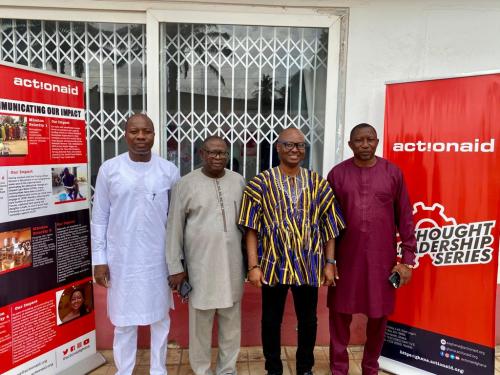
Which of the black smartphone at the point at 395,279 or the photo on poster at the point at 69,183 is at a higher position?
the photo on poster at the point at 69,183

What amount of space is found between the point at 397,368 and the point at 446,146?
168 cm

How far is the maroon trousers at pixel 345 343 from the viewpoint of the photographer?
109 inches

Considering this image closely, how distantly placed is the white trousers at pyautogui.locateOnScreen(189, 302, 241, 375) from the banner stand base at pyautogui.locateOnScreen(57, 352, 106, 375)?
830 millimetres

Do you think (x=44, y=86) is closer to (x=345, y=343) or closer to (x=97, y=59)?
(x=97, y=59)

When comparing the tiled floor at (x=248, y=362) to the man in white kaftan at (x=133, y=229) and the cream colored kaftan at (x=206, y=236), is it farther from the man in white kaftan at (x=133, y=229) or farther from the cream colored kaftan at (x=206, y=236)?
the cream colored kaftan at (x=206, y=236)

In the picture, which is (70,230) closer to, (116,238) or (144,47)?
(116,238)

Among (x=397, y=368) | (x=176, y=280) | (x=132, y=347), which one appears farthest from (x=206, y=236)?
(x=397, y=368)

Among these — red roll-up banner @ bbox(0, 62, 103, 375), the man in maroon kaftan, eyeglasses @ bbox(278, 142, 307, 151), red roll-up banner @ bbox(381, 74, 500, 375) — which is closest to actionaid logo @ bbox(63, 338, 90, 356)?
red roll-up banner @ bbox(0, 62, 103, 375)

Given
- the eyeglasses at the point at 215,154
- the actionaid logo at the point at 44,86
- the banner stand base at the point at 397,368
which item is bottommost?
the banner stand base at the point at 397,368

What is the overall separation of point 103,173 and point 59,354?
1.30m

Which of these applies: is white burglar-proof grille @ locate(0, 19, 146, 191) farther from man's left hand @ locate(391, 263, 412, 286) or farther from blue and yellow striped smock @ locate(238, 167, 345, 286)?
man's left hand @ locate(391, 263, 412, 286)

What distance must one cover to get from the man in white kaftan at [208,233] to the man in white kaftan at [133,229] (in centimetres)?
12

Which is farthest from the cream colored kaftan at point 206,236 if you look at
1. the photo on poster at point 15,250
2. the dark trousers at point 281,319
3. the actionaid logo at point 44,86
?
the actionaid logo at point 44,86

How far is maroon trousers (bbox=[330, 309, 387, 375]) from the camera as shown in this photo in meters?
2.78
